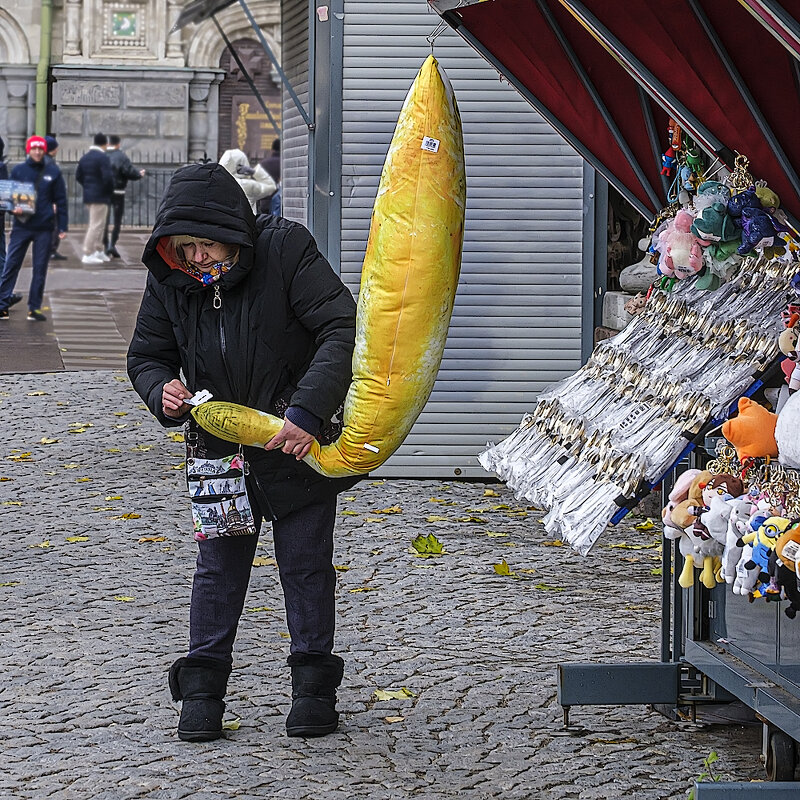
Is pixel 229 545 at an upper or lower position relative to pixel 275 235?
lower

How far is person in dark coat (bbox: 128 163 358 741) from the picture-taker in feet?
14.2

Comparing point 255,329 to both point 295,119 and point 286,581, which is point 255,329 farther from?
point 295,119

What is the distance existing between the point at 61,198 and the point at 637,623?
11.7 m

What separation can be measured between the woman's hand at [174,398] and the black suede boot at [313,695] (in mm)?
847

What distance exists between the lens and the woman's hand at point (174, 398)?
435 centimetres

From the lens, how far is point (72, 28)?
113ft

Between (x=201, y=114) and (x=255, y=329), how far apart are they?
31.8 meters

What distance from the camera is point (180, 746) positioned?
4.45 meters

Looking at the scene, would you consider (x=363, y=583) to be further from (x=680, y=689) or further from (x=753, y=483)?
(x=753, y=483)

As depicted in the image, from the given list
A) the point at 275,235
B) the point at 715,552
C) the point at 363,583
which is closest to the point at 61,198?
the point at 363,583

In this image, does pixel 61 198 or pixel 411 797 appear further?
pixel 61 198

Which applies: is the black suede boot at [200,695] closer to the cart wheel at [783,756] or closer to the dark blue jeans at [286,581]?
the dark blue jeans at [286,581]

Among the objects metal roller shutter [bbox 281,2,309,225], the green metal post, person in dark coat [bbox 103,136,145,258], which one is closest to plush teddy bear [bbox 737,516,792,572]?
metal roller shutter [bbox 281,2,309,225]

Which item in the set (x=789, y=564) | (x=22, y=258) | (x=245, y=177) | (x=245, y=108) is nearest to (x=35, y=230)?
(x=22, y=258)
